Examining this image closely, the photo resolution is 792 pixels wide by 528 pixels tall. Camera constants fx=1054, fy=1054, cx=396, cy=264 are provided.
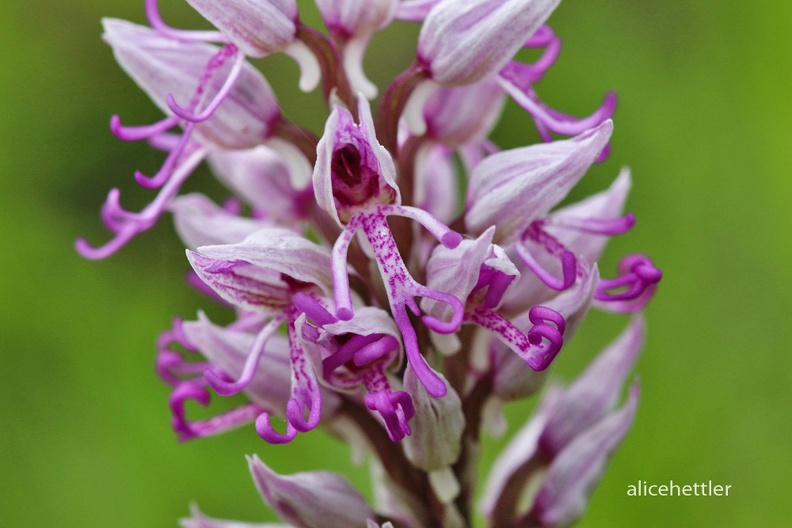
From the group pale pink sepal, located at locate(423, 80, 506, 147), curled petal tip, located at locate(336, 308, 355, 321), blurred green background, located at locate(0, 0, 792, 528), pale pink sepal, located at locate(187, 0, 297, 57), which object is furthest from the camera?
blurred green background, located at locate(0, 0, 792, 528)

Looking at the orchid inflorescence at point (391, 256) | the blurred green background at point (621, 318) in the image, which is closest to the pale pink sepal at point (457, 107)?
the orchid inflorescence at point (391, 256)

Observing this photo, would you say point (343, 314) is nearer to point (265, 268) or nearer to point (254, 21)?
point (265, 268)

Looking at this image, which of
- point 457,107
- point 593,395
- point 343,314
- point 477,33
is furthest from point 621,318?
point 343,314

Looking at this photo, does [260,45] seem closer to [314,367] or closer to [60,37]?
[314,367]

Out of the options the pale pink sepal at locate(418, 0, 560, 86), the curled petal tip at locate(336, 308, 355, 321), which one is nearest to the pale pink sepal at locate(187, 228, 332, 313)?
the curled petal tip at locate(336, 308, 355, 321)

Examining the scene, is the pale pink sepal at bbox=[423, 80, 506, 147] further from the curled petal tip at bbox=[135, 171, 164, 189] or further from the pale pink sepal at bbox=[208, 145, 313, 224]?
the curled petal tip at bbox=[135, 171, 164, 189]

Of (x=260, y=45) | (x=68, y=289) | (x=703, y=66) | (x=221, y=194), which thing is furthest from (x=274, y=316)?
(x=221, y=194)
